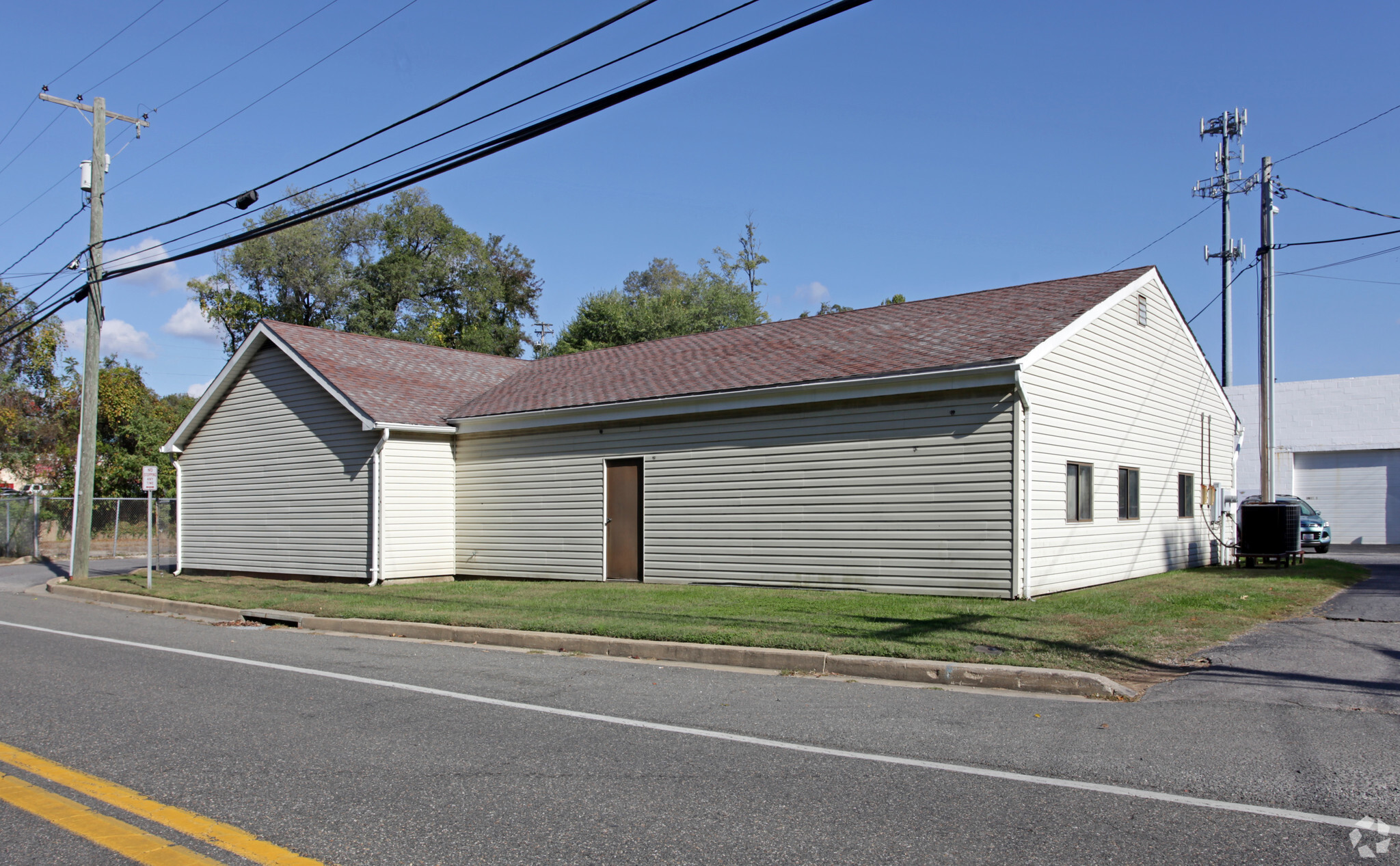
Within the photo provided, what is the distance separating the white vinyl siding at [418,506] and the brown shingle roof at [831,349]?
3.71ft

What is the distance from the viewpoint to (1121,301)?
1625 cm

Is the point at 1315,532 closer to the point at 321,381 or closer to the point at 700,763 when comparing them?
the point at 321,381

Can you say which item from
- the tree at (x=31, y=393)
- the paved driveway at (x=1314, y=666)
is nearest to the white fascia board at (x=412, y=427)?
the paved driveway at (x=1314, y=666)

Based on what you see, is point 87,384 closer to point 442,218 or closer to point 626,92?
point 626,92

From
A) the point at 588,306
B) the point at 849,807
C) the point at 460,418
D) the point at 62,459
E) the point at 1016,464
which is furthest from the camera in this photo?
the point at 588,306

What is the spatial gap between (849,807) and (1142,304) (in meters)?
14.9

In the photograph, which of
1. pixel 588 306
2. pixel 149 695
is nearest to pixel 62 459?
pixel 588 306

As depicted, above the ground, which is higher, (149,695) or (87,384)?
(87,384)

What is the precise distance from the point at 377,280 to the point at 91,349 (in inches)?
1151

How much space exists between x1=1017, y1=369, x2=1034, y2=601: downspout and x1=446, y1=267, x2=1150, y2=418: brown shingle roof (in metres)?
0.69

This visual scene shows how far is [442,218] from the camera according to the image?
50.6 metres

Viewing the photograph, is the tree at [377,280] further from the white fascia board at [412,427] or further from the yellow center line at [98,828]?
the yellow center line at [98,828]

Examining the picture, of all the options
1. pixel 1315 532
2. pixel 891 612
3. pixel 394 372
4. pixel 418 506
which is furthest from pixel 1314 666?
pixel 1315 532

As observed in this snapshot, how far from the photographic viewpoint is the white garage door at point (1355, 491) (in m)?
31.1
